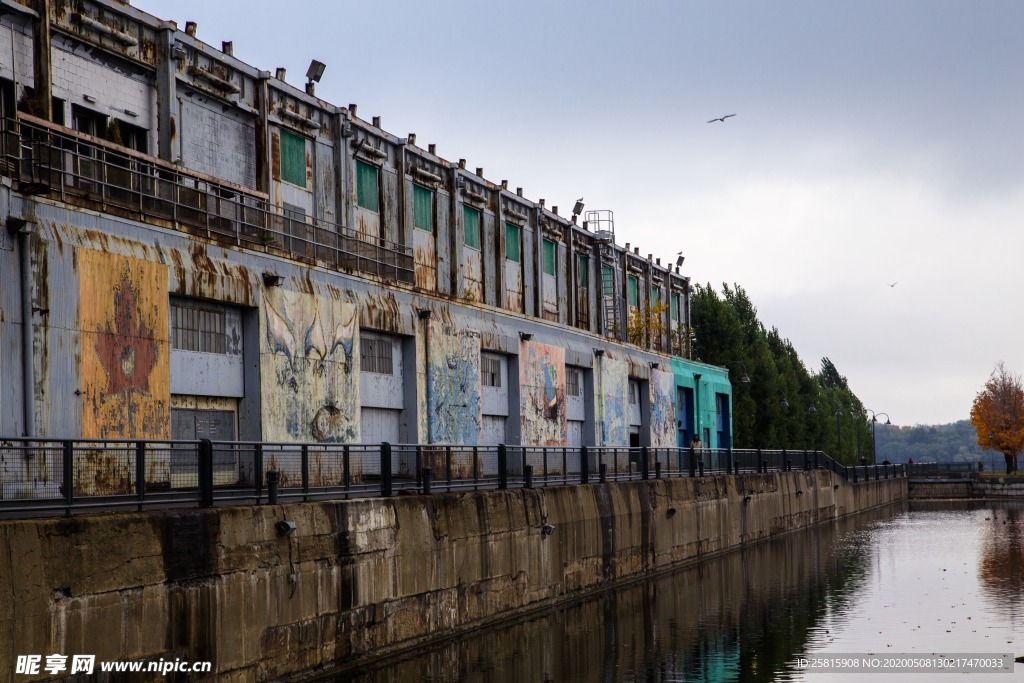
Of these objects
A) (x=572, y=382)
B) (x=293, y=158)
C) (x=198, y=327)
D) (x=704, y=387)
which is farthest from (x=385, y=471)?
(x=704, y=387)

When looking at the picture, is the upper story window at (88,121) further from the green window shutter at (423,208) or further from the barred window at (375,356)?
the green window shutter at (423,208)

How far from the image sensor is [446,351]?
37.1 metres

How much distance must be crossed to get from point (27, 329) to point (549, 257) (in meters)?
35.9

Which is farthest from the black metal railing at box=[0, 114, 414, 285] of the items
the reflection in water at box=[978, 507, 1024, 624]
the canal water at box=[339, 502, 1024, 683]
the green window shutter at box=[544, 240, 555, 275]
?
the green window shutter at box=[544, 240, 555, 275]

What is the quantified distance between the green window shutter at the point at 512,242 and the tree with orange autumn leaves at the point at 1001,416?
74932 millimetres

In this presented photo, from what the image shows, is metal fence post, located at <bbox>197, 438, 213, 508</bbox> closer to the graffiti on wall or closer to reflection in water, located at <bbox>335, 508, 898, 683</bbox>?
reflection in water, located at <bbox>335, 508, 898, 683</bbox>

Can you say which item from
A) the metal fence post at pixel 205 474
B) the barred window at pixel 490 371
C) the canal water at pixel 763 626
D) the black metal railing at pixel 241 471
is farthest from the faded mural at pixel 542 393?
the metal fence post at pixel 205 474

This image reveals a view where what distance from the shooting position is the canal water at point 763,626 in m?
21.1

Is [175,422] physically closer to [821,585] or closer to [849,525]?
[821,585]

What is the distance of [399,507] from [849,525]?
42.5 m

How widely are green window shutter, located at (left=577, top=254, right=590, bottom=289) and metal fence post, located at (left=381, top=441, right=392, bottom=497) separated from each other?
36.1 metres

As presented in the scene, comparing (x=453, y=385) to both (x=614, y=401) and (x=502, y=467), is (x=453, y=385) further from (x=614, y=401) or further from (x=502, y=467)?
(x=614, y=401)

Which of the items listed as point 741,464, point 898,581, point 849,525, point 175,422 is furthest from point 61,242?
point 849,525

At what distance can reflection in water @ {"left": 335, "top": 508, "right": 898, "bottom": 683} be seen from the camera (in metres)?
21.0
